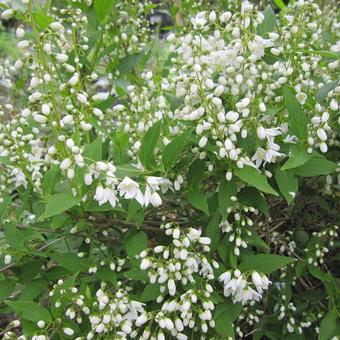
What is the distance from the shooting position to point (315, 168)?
7.55 feet

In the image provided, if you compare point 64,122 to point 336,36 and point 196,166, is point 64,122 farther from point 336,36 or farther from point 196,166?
point 336,36

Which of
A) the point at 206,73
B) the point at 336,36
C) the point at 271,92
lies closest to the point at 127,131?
the point at 206,73

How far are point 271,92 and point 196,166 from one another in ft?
2.04

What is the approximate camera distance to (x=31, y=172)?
293cm

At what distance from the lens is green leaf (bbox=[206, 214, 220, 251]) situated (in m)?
2.49

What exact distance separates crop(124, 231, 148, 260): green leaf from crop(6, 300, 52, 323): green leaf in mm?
526

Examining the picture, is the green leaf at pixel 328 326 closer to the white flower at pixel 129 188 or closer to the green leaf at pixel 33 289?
the white flower at pixel 129 188

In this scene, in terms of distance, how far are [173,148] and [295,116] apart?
24.2 inches

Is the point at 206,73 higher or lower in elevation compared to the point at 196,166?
higher

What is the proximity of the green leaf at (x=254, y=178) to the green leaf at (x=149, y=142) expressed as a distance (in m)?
0.41

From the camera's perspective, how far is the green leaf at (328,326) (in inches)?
103

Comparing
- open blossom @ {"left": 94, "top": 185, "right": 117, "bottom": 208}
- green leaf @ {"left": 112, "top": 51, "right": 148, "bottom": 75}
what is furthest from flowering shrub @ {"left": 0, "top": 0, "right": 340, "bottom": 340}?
green leaf @ {"left": 112, "top": 51, "right": 148, "bottom": 75}

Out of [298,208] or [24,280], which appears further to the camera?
[298,208]

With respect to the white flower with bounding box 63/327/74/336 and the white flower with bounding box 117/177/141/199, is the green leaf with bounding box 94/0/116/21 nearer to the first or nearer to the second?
the white flower with bounding box 117/177/141/199
